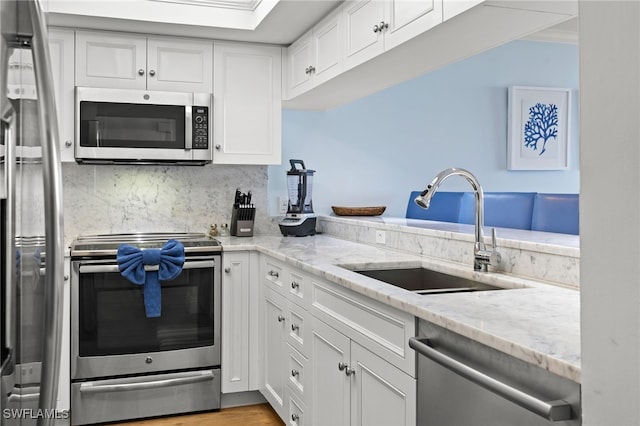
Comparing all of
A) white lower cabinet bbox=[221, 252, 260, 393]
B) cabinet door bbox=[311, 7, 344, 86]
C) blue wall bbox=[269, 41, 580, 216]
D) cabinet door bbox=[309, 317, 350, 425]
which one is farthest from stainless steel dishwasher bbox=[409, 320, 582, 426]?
blue wall bbox=[269, 41, 580, 216]

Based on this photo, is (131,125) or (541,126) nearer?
(131,125)

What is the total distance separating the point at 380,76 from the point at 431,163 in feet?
5.74

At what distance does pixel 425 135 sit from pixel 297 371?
249 cm

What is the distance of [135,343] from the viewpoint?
332 cm

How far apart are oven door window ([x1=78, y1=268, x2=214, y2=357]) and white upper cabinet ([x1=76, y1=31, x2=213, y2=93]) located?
1172mm

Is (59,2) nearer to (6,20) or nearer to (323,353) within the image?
(323,353)

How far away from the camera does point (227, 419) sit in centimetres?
339

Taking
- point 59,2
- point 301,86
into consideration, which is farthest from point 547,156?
point 59,2

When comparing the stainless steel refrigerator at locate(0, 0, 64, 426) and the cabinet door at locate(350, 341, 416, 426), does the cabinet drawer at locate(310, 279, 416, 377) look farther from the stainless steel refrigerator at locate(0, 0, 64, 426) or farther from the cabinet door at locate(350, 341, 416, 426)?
the stainless steel refrigerator at locate(0, 0, 64, 426)

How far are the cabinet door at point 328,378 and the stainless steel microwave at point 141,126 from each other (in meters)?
1.65

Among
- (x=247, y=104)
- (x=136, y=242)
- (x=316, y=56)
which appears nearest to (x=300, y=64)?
(x=316, y=56)

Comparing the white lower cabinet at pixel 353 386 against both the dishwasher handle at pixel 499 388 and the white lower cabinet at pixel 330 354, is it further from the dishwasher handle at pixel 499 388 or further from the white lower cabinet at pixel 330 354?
the dishwasher handle at pixel 499 388

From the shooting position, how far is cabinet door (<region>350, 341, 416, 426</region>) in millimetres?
1722

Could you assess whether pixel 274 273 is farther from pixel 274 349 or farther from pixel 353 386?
pixel 353 386
